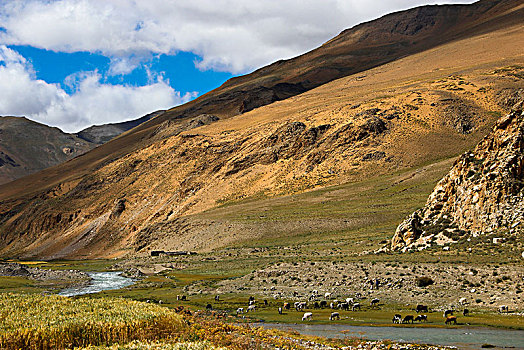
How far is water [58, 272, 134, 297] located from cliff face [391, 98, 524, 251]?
35.3m

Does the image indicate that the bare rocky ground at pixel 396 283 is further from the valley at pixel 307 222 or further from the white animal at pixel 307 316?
the white animal at pixel 307 316


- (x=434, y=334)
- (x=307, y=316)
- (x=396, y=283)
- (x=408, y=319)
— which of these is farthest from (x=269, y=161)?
(x=434, y=334)

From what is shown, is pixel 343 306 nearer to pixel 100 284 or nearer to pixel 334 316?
pixel 334 316

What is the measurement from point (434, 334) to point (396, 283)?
44.7 ft

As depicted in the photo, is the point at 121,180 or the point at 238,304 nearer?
the point at 238,304

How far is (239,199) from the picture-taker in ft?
384

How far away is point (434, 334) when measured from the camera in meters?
23.8

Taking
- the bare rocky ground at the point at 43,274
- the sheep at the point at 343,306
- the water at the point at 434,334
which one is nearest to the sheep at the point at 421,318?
the water at the point at 434,334

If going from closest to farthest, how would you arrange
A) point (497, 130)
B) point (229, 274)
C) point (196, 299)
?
point (196, 299) < point (497, 130) < point (229, 274)

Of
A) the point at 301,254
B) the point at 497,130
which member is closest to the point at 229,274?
the point at 301,254

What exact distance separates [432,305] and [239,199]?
86760 mm

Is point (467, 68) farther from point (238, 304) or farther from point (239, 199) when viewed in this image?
point (238, 304)

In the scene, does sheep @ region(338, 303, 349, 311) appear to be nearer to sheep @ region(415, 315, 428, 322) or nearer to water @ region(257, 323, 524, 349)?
water @ region(257, 323, 524, 349)

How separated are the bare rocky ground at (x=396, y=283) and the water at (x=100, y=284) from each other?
1410cm
